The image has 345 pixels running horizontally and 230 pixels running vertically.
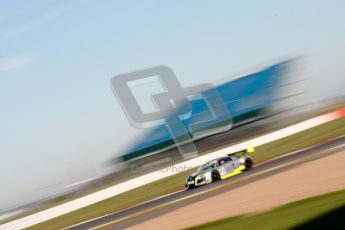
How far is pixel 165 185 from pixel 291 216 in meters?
17.7

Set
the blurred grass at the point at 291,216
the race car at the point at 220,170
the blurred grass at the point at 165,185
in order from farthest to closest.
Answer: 1. the blurred grass at the point at 165,185
2. the race car at the point at 220,170
3. the blurred grass at the point at 291,216

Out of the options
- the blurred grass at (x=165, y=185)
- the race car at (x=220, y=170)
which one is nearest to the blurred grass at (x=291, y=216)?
the race car at (x=220, y=170)

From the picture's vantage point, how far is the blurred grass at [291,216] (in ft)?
28.2

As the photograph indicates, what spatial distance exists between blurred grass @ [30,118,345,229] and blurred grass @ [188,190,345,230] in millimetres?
12984

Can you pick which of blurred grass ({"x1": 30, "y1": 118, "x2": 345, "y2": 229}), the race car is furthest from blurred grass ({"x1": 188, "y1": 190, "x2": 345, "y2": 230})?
blurred grass ({"x1": 30, "y1": 118, "x2": 345, "y2": 229})

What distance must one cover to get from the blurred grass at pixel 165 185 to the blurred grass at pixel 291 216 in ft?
42.6

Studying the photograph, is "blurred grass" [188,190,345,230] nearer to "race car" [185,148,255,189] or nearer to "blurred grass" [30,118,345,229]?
"race car" [185,148,255,189]

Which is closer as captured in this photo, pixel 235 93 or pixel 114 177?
pixel 114 177

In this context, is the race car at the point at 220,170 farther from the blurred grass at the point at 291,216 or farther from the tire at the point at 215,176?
the blurred grass at the point at 291,216

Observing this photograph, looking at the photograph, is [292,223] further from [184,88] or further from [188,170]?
[188,170]

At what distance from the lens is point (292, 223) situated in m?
8.59

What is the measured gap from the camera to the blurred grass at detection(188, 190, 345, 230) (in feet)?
28.2

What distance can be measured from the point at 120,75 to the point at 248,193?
39.6ft

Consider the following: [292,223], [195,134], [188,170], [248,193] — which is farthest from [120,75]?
[195,134]
